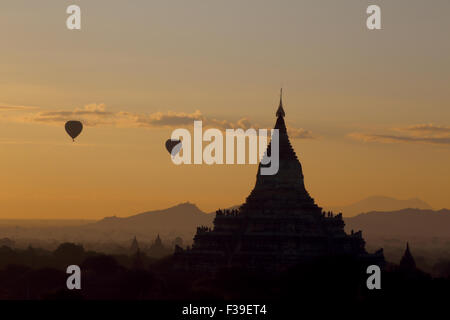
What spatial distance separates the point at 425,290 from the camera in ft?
568

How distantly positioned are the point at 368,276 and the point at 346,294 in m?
10.8

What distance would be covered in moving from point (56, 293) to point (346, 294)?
33.2 m

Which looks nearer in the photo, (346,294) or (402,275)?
(346,294)
